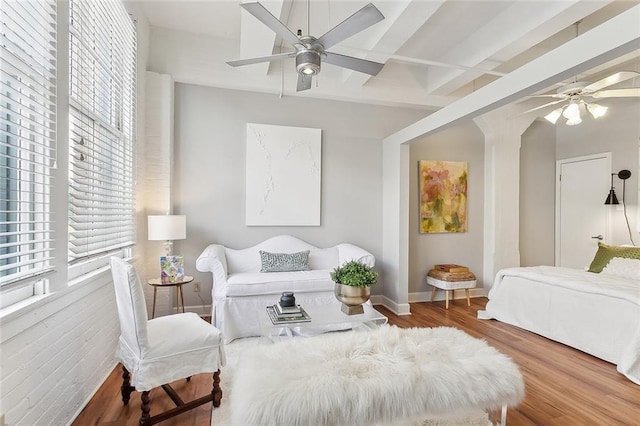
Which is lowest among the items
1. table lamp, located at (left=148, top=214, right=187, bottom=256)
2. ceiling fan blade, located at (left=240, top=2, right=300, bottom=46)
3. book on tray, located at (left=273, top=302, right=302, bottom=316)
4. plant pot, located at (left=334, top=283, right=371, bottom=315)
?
book on tray, located at (left=273, top=302, right=302, bottom=316)

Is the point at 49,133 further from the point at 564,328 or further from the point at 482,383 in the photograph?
the point at 564,328

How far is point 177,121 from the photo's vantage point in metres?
3.79

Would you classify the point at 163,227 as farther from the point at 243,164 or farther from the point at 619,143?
the point at 619,143

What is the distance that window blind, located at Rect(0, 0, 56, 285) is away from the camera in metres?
1.42

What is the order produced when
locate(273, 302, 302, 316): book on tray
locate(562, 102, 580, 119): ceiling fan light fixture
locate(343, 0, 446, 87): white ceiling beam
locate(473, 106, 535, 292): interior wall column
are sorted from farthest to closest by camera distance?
1. locate(473, 106, 535, 292): interior wall column
2. locate(562, 102, 580, 119): ceiling fan light fixture
3. locate(343, 0, 446, 87): white ceiling beam
4. locate(273, 302, 302, 316): book on tray

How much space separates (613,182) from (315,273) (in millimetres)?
4369

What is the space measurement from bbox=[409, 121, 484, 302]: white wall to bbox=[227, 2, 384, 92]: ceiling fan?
2.48 metres

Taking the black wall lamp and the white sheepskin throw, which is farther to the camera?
the black wall lamp

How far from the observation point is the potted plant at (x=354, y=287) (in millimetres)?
2539

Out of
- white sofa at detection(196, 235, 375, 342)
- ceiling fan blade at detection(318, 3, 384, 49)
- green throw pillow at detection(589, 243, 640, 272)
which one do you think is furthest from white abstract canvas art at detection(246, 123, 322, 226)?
green throw pillow at detection(589, 243, 640, 272)

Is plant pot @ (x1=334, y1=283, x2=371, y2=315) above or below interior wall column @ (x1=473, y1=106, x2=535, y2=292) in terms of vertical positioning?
below

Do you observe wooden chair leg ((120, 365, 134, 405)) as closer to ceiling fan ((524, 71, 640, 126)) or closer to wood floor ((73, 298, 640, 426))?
wood floor ((73, 298, 640, 426))

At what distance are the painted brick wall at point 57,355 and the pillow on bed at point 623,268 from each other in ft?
15.7

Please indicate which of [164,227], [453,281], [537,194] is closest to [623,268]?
[453,281]
